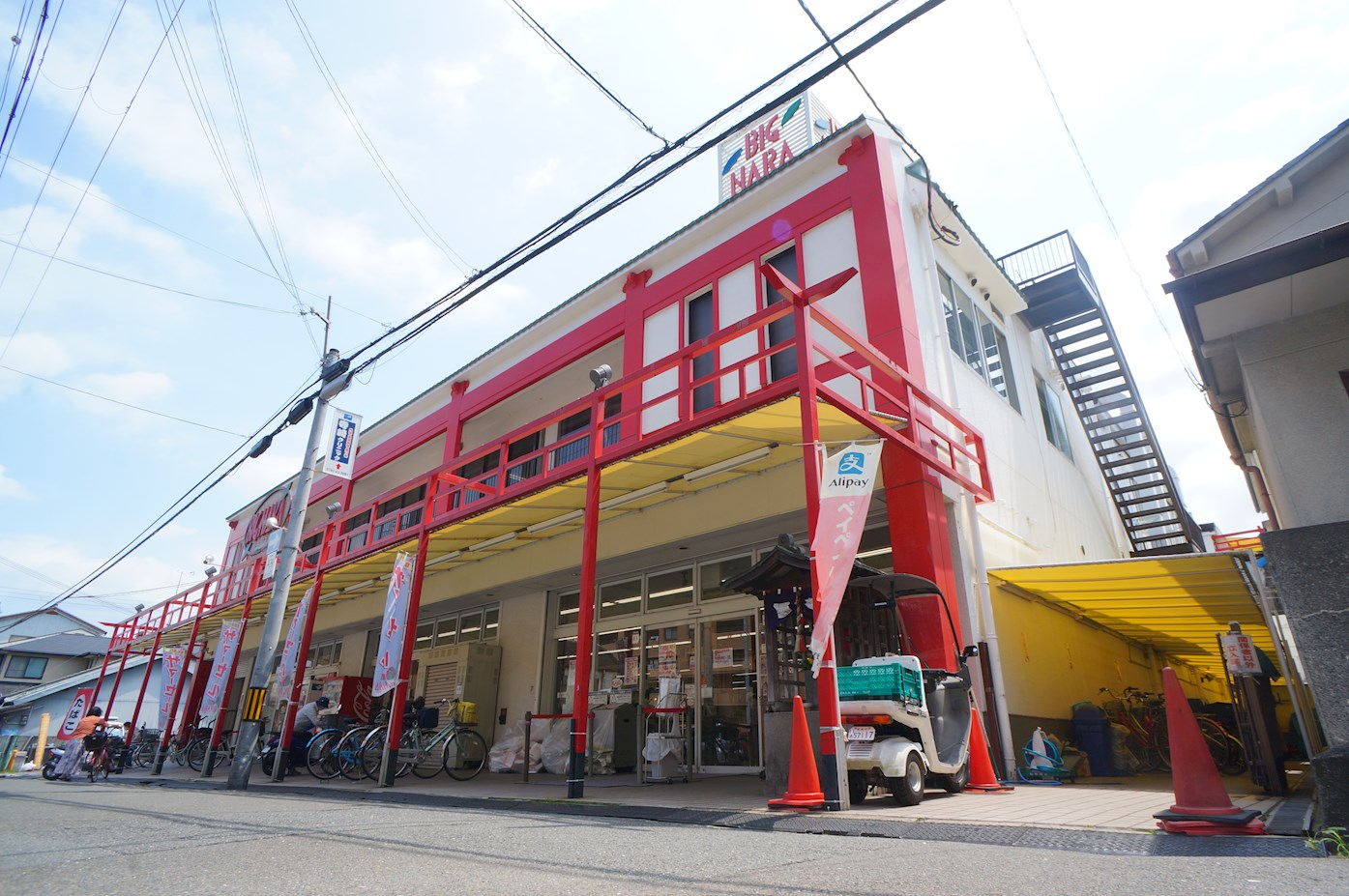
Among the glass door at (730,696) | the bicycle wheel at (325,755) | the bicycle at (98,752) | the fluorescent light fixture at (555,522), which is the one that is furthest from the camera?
the bicycle at (98,752)

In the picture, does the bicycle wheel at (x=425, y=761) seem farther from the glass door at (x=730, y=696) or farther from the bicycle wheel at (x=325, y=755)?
the glass door at (x=730, y=696)

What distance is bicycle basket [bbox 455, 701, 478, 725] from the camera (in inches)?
498

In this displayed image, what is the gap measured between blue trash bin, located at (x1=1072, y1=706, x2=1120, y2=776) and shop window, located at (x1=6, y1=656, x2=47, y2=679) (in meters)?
48.8

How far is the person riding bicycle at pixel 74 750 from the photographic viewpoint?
530 inches

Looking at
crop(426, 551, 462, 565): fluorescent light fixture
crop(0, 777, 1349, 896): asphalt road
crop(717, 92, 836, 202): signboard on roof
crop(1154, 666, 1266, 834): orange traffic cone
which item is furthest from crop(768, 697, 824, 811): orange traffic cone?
crop(717, 92, 836, 202): signboard on roof

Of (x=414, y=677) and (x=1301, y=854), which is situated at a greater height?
(x=414, y=677)

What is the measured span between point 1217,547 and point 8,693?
52.4 meters

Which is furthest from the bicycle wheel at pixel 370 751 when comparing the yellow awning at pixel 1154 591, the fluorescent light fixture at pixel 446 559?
the yellow awning at pixel 1154 591

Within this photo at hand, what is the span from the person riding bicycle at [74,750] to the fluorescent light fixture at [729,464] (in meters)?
13.3

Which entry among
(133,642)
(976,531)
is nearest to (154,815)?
(976,531)

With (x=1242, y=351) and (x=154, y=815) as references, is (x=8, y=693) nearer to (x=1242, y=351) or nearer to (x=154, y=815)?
(x=154, y=815)

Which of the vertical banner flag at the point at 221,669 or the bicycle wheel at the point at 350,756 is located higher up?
the vertical banner flag at the point at 221,669

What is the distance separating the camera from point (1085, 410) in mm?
15578

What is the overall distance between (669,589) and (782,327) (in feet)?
15.1
